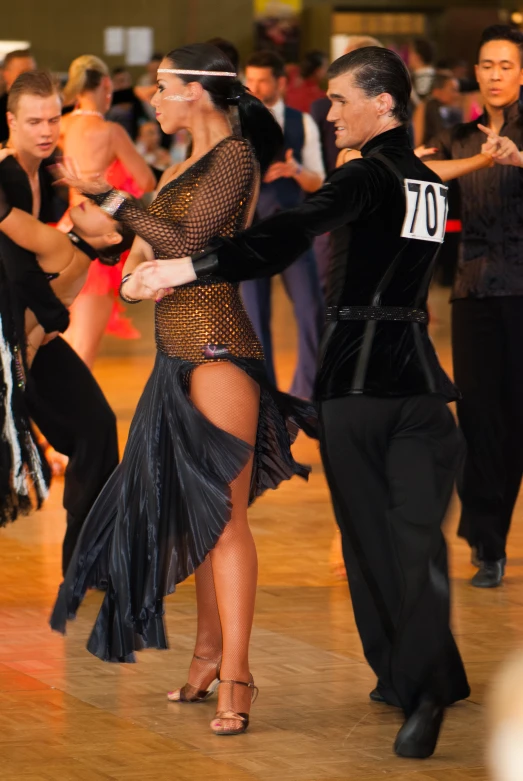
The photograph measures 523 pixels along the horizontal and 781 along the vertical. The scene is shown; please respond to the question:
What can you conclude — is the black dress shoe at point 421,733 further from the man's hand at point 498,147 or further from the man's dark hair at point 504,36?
the man's dark hair at point 504,36

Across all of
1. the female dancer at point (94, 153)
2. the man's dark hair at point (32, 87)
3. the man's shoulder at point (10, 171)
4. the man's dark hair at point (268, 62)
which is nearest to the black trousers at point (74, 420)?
the man's shoulder at point (10, 171)

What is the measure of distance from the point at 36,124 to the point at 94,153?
9.30 feet

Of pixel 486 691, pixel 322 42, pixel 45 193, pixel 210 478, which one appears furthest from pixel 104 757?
pixel 322 42

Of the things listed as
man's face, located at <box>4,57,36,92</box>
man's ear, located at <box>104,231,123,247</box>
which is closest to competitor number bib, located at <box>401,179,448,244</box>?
man's ear, located at <box>104,231,123,247</box>

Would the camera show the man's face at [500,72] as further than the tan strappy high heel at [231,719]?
Yes

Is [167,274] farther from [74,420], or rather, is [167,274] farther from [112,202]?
[74,420]

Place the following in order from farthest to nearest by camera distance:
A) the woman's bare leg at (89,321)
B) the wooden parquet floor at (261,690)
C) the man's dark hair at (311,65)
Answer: the man's dark hair at (311,65)
the woman's bare leg at (89,321)
the wooden parquet floor at (261,690)

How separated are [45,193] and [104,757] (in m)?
2.49

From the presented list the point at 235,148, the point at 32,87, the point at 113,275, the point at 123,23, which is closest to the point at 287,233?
the point at 235,148

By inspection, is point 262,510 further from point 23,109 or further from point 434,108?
point 434,108

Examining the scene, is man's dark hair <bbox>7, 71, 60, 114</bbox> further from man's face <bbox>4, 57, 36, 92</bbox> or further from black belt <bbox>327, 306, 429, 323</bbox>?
man's face <bbox>4, 57, 36, 92</bbox>

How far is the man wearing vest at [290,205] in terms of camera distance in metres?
9.22

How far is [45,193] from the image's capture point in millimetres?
5719

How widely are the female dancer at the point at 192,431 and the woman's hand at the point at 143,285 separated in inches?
9.1
